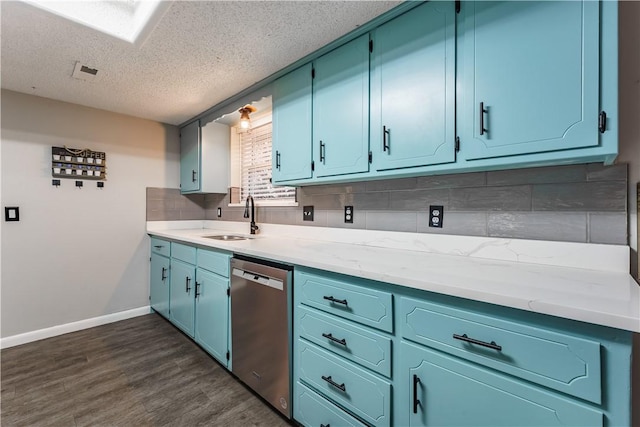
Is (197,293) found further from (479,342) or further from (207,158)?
(479,342)

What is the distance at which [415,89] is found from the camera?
1409 mm

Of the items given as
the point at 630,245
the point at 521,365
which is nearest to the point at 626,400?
the point at 521,365

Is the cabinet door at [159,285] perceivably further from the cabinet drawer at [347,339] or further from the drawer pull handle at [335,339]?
the drawer pull handle at [335,339]

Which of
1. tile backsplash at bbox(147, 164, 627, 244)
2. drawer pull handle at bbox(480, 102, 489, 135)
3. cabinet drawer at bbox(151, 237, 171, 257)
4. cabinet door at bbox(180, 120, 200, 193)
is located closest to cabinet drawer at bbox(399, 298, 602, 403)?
tile backsplash at bbox(147, 164, 627, 244)

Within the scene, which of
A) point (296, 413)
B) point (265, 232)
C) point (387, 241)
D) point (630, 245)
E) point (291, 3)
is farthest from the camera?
point (265, 232)

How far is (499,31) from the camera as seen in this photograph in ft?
3.79

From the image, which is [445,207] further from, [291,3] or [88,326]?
[88,326]

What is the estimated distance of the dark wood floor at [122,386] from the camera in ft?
5.35

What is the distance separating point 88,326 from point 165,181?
168 cm

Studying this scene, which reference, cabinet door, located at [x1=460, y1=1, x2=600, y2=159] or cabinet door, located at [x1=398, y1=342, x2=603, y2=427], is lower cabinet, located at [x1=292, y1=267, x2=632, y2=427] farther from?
cabinet door, located at [x1=460, y1=1, x2=600, y2=159]

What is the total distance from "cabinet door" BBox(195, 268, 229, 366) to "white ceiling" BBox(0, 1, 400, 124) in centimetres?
152

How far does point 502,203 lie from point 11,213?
3.72 m

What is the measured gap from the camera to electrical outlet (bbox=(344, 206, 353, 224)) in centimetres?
201

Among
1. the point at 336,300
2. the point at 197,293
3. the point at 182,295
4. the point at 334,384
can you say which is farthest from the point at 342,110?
the point at 182,295
